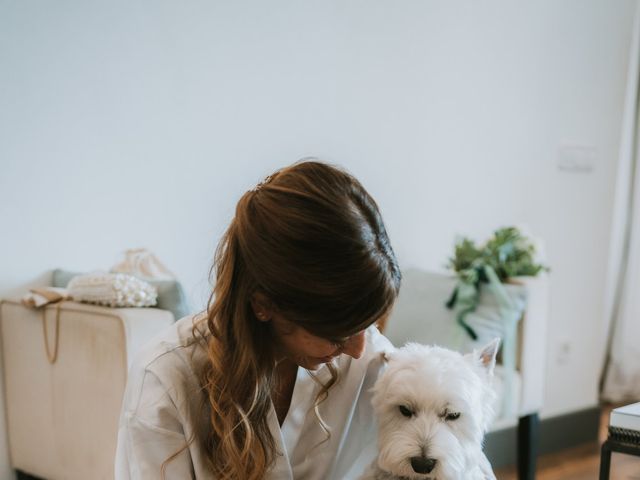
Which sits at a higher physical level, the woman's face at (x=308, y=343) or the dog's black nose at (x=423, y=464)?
the woman's face at (x=308, y=343)

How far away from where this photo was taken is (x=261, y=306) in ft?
3.44

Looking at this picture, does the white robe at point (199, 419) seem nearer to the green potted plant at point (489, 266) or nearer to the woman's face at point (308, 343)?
the woman's face at point (308, 343)

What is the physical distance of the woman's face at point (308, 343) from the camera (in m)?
1.04

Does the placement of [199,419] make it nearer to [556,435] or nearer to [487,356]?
[487,356]

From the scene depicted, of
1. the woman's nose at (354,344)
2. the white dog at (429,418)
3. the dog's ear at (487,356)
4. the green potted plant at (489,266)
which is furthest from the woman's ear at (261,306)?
the green potted plant at (489,266)

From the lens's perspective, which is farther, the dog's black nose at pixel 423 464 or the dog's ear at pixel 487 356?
the dog's ear at pixel 487 356

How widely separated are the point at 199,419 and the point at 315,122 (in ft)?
5.53

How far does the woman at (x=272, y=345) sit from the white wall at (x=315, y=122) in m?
1.13

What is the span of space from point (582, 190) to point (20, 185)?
2586 millimetres

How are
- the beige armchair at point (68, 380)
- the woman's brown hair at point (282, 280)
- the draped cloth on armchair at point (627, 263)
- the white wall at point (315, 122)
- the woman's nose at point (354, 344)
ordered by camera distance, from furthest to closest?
the draped cloth on armchair at point (627, 263) < the white wall at point (315, 122) < the beige armchair at point (68, 380) < the woman's nose at point (354, 344) < the woman's brown hair at point (282, 280)

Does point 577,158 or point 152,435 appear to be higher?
point 577,158

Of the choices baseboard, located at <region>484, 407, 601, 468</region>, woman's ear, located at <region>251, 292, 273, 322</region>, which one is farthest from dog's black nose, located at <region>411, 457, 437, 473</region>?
baseboard, located at <region>484, 407, 601, 468</region>

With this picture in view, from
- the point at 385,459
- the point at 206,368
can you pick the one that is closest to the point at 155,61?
the point at 206,368

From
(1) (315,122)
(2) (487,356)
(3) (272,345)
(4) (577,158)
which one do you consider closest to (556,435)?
(4) (577,158)
